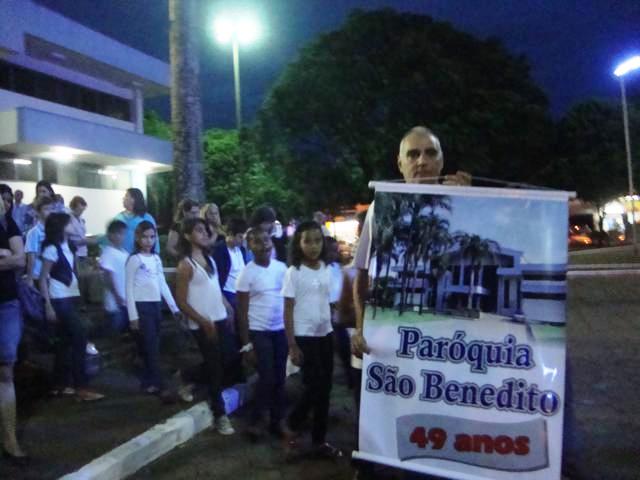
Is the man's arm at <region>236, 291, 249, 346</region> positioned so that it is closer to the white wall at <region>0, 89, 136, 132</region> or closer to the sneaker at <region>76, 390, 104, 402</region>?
the sneaker at <region>76, 390, 104, 402</region>

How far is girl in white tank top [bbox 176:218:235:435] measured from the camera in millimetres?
5426

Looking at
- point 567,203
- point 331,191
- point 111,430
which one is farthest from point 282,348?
point 331,191

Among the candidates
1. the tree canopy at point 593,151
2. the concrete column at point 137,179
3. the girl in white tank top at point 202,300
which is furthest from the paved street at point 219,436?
the tree canopy at point 593,151

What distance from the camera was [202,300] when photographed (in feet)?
18.0

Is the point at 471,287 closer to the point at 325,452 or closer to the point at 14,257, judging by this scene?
the point at 325,452

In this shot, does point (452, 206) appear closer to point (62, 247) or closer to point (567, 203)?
point (567, 203)

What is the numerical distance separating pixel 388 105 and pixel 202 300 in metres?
21.6

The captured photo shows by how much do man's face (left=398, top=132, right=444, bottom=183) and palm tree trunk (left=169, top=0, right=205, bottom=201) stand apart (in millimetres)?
6796

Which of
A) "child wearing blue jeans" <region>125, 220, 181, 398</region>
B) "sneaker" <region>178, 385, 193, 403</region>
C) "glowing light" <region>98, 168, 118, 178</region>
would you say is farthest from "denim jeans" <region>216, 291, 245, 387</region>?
"glowing light" <region>98, 168, 118, 178</region>

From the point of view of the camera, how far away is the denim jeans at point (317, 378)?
4855 mm

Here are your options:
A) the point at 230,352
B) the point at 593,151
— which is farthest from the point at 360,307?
the point at 593,151

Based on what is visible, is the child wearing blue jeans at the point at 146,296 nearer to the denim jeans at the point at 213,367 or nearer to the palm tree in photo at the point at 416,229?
the denim jeans at the point at 213,367

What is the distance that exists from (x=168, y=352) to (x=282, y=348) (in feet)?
11.2

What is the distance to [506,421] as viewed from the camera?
3.07 m
